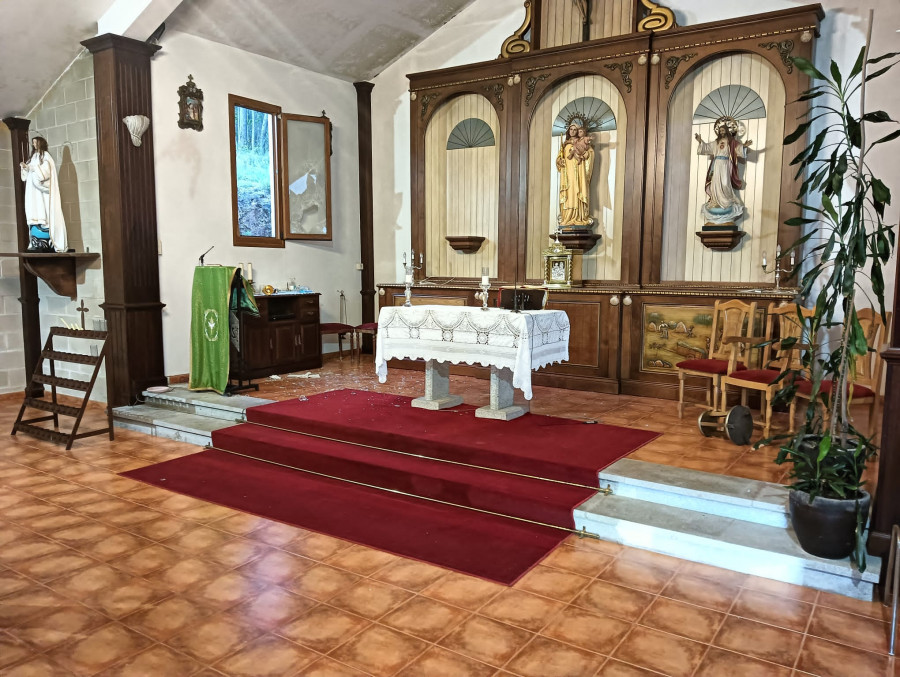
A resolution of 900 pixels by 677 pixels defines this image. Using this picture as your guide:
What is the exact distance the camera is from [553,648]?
265cm

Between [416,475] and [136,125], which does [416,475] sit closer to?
[416,475]

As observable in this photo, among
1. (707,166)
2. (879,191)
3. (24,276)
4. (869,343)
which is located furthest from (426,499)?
(24,276)

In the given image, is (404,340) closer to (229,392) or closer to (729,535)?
(229,392)

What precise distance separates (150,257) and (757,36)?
5668mm

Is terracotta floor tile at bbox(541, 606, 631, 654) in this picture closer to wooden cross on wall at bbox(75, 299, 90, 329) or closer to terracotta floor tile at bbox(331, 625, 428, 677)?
terracotta floor tile at bbox(331, 625, 428, 677)

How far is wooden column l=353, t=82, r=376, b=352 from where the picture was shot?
863cm

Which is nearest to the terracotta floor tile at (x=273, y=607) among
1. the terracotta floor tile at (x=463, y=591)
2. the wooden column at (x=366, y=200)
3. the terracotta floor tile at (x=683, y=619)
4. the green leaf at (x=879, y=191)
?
the terracotta floor tile at (x=463, y=591)

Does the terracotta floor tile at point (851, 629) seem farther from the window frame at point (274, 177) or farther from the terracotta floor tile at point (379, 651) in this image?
the window frame at point (274, 177)

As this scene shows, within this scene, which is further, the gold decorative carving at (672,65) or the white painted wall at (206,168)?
the white painted wall at (206,168)

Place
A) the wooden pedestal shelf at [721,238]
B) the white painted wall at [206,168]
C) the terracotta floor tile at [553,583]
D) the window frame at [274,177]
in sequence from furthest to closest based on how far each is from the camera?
the window frame at [274,177] → the white painted wall at [206,168] → the wooden pedestal shelf at [721,238] → the terracotta floor tile at [553,583]

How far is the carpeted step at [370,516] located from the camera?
3471mm

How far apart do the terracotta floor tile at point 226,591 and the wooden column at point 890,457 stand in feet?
9.05

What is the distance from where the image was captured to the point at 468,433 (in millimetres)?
4812

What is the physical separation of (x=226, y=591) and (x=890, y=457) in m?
3.00
